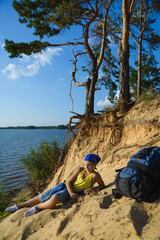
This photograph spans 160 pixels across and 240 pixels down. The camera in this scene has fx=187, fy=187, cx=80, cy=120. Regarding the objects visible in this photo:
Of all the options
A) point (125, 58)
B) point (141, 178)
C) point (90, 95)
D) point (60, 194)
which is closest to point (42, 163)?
point (90, 95)

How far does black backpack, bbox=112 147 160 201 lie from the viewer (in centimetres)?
255

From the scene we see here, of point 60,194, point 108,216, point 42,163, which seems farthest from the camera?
point 42,163

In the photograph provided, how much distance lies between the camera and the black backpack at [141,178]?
255 centimetres

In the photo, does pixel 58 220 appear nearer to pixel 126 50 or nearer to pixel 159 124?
pixel 159 124

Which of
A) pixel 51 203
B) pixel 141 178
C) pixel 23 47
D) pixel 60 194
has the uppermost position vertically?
pixel 23 47

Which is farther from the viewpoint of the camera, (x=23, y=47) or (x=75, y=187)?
(x=23, y=47)

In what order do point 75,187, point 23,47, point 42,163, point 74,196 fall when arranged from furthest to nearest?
point 42,163 → point 23,47 → point 75,187 → point 74,196

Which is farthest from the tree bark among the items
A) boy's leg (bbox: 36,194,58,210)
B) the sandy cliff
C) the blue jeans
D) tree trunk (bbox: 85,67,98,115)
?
boy's leg (bbox: 36,194,58,210)

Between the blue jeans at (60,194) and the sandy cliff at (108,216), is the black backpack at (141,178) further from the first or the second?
the blue jeans at (60,194)

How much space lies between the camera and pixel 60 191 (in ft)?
12.3

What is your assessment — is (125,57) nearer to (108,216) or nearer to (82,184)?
(82,184)

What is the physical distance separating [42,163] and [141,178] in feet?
23.0

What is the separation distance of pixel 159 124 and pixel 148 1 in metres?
7.17

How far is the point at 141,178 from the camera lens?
260cm
